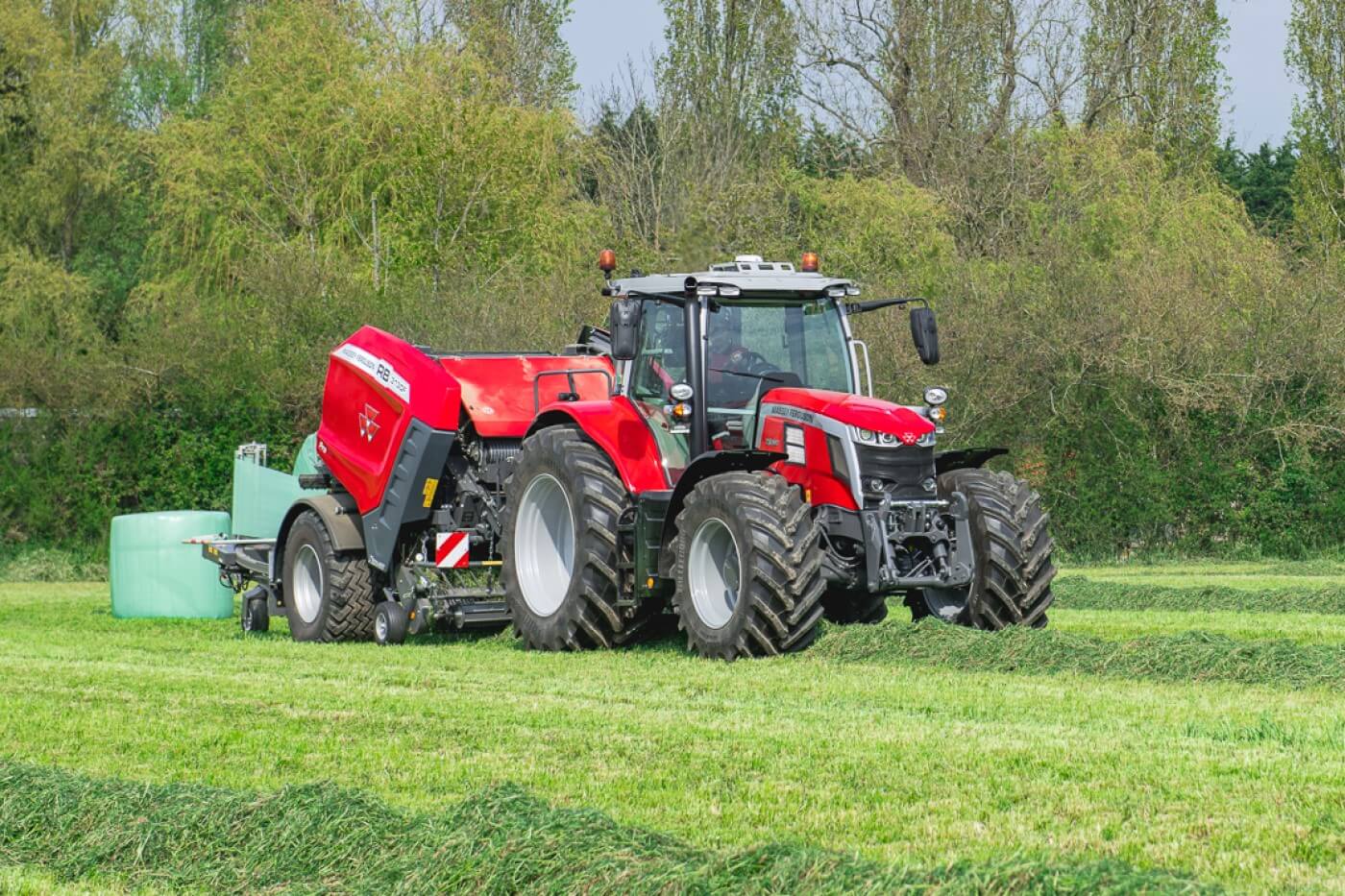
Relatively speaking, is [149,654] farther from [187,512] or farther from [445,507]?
[187,512]

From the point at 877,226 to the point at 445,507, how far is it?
53.0ft

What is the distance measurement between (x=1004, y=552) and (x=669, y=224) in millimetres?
23656

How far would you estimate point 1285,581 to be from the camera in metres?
18.2

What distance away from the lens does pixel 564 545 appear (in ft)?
40.3

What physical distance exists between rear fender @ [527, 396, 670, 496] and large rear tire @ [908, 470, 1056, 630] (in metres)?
1.80

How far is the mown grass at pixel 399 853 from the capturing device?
4.60 meters

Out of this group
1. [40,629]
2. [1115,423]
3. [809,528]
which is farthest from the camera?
[1115,423]

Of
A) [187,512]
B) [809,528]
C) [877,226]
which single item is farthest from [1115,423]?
[809,528]

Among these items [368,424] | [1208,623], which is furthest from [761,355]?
[1208,623]

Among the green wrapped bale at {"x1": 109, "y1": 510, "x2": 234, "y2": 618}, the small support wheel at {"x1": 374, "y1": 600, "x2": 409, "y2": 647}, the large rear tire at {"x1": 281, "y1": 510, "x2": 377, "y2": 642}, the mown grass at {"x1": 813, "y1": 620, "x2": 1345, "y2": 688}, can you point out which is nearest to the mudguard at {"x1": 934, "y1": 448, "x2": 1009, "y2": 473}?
the mown grass at {"x1": 813, "y1": 620, "x2": 1345, "y2": 688}

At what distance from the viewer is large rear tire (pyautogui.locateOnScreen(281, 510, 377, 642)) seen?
13562mm

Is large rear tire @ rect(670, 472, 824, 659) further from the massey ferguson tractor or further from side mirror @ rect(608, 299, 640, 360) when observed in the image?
side mirror @ rect(608, 299, 640, 360)

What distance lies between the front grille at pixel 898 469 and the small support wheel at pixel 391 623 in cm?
411

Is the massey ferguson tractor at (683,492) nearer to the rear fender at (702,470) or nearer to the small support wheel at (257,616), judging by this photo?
the rear fender at (702,470)
